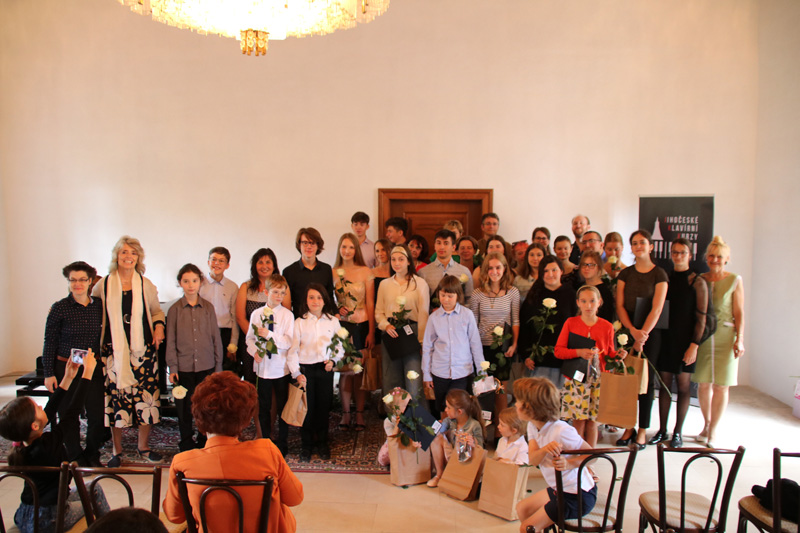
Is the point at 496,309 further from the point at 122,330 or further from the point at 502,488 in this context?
the point at 122,330

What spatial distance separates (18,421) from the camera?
250 cm

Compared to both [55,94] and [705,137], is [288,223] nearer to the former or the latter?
[55,94]

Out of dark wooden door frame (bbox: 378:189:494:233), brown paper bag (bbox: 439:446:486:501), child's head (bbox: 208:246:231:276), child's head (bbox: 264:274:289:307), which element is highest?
dark wooden door frame (bbox: 378:189:494:233)

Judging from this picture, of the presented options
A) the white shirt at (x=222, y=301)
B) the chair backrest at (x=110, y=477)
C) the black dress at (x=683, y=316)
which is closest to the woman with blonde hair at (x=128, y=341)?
the white shirt at (x=222, y=301)

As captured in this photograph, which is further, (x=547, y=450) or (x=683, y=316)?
(x=683, y=316)

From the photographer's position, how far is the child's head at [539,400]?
2537 millimetres

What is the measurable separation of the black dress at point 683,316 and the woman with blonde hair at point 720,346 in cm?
15

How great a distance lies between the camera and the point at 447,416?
3.66 metres

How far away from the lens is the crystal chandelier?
9.52ft

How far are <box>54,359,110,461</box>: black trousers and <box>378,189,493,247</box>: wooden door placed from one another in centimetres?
328

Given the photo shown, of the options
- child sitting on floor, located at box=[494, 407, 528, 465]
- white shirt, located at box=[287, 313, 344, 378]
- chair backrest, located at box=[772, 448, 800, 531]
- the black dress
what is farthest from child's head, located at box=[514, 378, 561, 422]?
the black dress

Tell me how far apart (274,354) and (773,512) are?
9.91 ft

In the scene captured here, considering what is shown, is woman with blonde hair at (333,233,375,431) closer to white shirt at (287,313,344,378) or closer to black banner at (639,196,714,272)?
white shirt at (287,313,344,378)

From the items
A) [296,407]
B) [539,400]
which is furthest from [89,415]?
[539,400]
